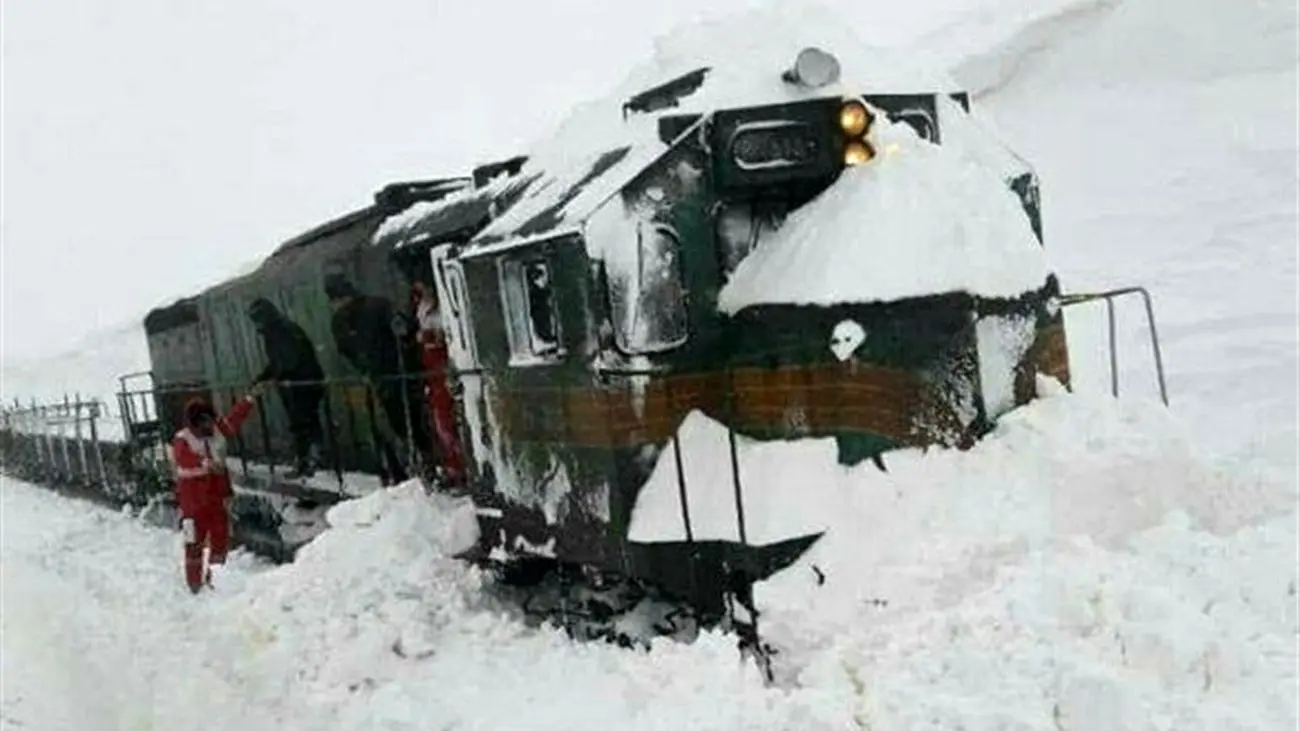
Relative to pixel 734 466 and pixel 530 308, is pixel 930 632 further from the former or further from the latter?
pixel 530 308

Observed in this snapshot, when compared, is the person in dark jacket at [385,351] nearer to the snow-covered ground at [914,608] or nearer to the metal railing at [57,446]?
the snow-covered ground at [914,608]

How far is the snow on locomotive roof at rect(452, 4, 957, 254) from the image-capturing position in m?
7.14

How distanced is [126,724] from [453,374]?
2623mm

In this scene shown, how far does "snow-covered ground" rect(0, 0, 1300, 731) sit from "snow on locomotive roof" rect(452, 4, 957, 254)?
178 centimetres

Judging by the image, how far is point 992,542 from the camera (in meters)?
5.95

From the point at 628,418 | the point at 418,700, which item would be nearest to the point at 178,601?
the point at 418,700

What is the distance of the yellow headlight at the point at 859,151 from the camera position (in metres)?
6.92

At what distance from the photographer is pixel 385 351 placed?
1129 centimetres

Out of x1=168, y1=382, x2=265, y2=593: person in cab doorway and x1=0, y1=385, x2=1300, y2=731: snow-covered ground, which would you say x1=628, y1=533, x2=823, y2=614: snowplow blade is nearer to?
x1=0, y1=385, x2=1300, y2=731: snow-covered ground

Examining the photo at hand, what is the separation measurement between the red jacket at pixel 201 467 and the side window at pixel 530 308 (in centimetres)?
524

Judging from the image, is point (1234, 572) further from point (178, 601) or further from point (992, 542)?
point (178, 601)

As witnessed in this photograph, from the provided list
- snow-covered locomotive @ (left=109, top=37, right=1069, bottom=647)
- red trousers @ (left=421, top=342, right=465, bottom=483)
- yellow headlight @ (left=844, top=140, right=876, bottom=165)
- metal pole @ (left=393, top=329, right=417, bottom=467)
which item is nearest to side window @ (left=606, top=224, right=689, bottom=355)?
snow-covered locomotive @ (left=109, top=37, right=1069, bottom=647)

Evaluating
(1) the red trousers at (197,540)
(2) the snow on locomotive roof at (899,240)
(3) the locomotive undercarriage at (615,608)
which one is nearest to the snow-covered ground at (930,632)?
(3) the locomotive undercarriage at (615,608)

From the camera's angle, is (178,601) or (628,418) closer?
(628,418)
